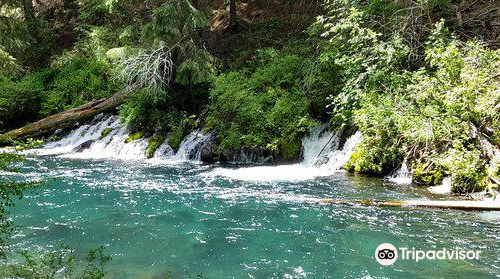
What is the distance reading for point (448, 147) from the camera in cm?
980

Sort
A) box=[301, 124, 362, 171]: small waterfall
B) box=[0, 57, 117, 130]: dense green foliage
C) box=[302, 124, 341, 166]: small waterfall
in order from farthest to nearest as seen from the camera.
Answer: box=[0, 57, 117, 130]: dense green foliage
box=[302, 124, 341, 166]: small waterfall
box=[301, 124, 362, 171]: small waterfall

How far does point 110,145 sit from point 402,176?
37.3 feet

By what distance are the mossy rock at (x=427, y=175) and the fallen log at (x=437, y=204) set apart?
1885 mm

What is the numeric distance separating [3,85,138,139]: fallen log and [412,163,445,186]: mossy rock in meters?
11.9

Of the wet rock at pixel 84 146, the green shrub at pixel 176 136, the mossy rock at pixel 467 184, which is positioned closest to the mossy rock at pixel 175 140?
the green shrub at pixel 176 136

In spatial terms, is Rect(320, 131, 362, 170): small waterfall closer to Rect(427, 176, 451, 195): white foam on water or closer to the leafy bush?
the leafy bush

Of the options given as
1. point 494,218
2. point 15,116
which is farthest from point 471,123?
point 15,116

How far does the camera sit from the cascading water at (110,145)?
1496 cm

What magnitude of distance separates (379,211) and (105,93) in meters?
16.1

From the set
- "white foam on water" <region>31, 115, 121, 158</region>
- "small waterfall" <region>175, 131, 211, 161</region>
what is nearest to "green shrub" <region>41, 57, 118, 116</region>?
"white foam on water" <region>31, 115, 121, 158</region>

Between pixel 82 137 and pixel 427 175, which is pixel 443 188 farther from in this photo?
pixel 82 137

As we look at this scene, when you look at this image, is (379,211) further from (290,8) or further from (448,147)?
(290,8)

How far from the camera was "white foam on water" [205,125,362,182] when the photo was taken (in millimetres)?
11578

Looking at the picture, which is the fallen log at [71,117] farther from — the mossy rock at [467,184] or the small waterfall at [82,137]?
the mossy rock at [467,184]
